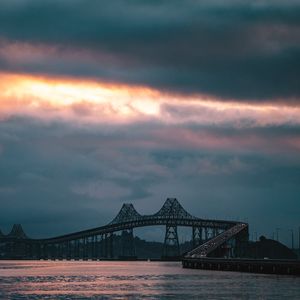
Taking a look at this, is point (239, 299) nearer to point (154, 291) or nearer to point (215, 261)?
point (154, 291)

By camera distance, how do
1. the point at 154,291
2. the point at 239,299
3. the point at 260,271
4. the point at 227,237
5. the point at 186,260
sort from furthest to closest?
the point at 227,237
the point at 186,260
the point at 260,271
the point at 154,291
the point at 239,299

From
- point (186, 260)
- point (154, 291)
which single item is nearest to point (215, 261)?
point (186, 260)

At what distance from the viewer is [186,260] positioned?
573 feet

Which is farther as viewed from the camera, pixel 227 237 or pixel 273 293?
pixel 227 237

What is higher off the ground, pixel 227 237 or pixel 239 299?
pixel 227 237

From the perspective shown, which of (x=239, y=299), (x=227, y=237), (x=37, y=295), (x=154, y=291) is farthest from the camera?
(x=227, y=237)

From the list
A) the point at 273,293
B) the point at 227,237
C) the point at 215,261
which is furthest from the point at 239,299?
the point at 227,237

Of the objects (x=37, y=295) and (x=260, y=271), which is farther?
(x=260, y=271)

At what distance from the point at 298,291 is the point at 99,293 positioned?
60.5ft

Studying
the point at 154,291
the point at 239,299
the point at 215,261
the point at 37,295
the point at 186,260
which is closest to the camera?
the point at 239,299

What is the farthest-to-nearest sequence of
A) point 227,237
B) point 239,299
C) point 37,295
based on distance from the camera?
point 227,237, point 37,295, point 239,299

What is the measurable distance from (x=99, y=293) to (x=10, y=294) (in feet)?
26.7

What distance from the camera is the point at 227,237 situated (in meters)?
196

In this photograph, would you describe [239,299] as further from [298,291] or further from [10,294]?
[10,294]
